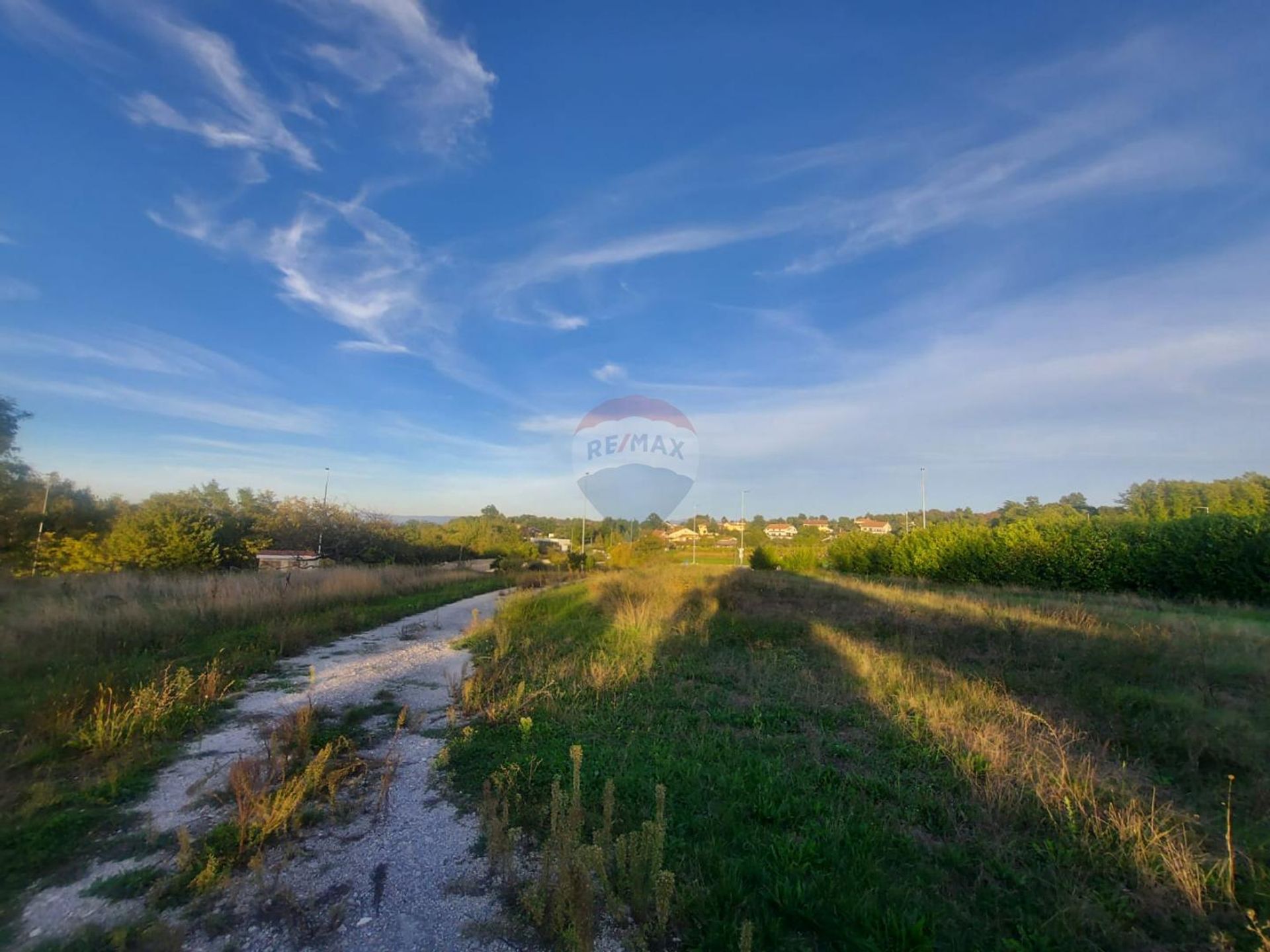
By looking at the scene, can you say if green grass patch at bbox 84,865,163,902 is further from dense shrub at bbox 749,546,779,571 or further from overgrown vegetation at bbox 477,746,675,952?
dense shrub at bbox 749,546,779,571

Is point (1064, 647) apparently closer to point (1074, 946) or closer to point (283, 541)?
point (1074, 946)

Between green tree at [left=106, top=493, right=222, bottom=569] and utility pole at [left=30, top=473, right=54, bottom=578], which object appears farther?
utility pole at [left=30, top=473, right=54, bottom=578]

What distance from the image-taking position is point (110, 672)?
612 centimetres

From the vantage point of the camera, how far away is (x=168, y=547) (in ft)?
57.8

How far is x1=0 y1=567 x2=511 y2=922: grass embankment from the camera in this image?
3359 millimetres

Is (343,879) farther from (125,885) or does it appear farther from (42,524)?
(42,524)

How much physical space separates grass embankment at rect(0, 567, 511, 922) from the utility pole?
644 cm

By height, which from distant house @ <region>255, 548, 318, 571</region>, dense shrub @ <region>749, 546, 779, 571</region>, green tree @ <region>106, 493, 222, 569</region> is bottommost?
dense shrub @ <region>749, 546, 779, 571</region>

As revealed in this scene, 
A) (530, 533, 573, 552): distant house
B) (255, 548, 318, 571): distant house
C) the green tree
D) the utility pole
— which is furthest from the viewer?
(530, 533, 573, 552): distant house

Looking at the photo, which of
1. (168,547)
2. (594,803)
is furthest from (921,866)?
(168,547)

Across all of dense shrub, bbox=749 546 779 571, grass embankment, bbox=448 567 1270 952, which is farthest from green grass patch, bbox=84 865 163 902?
dense shrub, bbox=749 546 779 571

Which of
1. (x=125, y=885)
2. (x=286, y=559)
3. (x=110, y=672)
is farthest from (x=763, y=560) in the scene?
(x=125, y=885)

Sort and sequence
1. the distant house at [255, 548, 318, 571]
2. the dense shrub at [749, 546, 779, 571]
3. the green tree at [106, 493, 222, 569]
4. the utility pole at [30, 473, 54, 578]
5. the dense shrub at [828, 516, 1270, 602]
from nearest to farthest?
the dense shrub at [828, 516, 1270, 602] < the green tree at [106, 493, 222, 569] < the utility pole at [30, 473, 54, 578] < the distant house at [255, 548, 318, 571] < the dense shrub at [749, 546, 779, 571]

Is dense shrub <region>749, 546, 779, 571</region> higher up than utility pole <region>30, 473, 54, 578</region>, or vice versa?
utility pole <region>30, 473, 54, 578</region>
